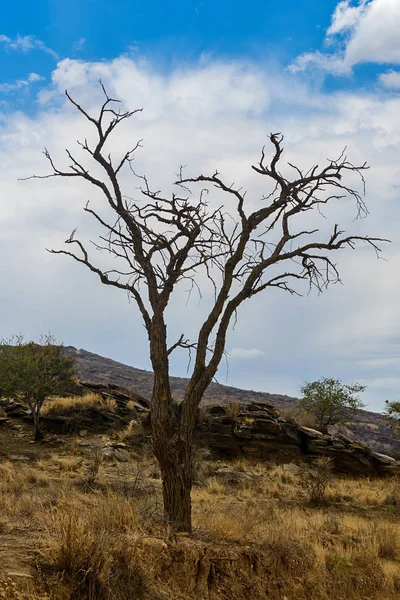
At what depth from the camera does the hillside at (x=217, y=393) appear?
1703 inches

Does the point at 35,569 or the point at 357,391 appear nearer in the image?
the point at 35,569

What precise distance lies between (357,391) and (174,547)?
2971cm

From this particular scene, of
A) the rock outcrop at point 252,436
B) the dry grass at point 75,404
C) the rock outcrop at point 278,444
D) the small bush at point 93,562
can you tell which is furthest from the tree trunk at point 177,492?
the dry grass at point 75,404

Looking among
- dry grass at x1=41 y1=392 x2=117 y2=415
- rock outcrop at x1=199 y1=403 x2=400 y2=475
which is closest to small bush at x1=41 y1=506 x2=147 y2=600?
rock outcrop at x1=199 y1=403 x2=400 y2=475

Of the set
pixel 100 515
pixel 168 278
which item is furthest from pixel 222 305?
pixel 100 515

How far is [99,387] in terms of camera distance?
31.7 metres

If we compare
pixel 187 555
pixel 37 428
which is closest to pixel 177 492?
pixel 187 555

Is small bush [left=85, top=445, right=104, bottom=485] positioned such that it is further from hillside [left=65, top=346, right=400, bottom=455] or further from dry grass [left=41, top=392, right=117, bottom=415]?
hillside [left=65, top=346, right=400, bottom=455]

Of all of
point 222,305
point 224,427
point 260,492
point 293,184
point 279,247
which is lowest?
point 260,492

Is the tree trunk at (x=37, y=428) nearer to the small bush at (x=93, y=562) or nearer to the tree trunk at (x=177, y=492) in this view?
the tree trunk at (x=177, y=492)

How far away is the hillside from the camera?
43.2 meters

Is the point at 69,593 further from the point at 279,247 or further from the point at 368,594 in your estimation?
the point at 279,247

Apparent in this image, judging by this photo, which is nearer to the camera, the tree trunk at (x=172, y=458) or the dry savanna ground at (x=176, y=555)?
the dry savanna ground at (x=176, y=555)

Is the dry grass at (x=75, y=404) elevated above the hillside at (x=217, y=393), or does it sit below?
below
